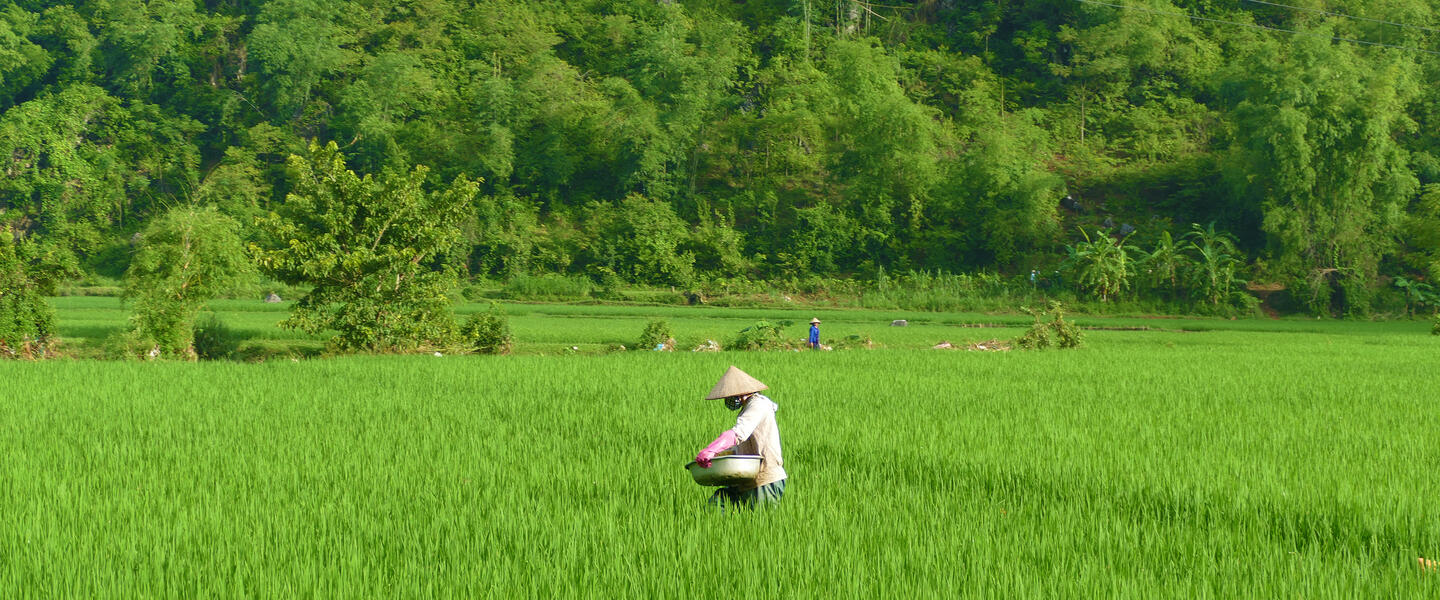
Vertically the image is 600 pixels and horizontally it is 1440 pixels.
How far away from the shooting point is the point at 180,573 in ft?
14.6

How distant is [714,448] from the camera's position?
4.81 metres

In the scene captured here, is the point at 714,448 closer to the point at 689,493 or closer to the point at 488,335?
the point at 689,493

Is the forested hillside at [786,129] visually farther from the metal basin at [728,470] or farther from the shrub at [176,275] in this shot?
the metal basin at [728,470]

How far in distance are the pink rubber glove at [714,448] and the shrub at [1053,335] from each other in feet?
59.4

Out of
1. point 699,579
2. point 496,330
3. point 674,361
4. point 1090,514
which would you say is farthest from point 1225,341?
point 699,579

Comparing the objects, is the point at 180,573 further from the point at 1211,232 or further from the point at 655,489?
the point at 1211,232

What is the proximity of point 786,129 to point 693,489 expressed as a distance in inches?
1852

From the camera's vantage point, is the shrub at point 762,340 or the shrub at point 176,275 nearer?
the shrub at point 176,275

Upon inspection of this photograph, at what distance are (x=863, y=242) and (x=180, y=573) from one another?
4516 cm

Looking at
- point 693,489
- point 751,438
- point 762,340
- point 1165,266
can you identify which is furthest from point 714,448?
point 1165,266

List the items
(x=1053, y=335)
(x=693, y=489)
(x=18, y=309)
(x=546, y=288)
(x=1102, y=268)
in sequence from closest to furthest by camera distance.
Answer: (x=693, y=489) < (x=18, y=309) < (x=1053, y=335) < (x=1102, y=268) < (x=546, y=288)

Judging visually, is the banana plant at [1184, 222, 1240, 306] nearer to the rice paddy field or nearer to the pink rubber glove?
the rice paddy field

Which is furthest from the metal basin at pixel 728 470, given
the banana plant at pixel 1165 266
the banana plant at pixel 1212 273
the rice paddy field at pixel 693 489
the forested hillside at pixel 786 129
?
the banana plant at pixel 1165 266

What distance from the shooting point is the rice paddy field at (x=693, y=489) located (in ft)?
14.3
